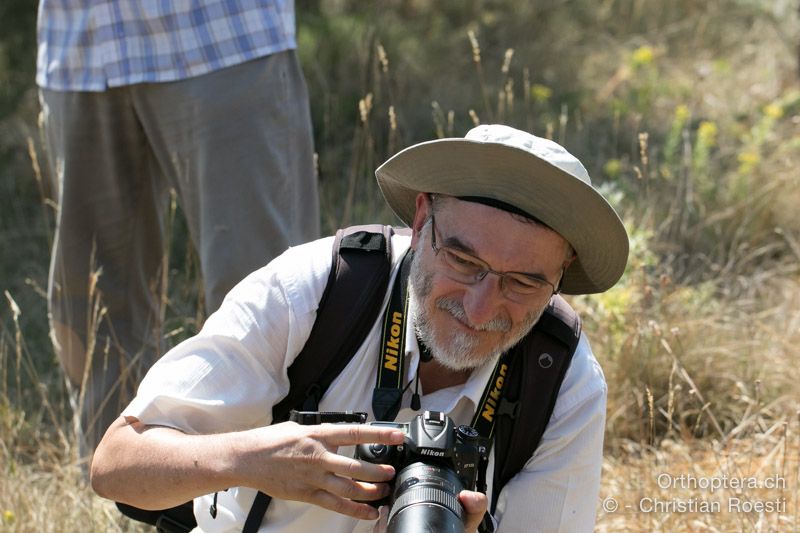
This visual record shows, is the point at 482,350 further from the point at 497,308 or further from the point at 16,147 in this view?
the point at 16,147

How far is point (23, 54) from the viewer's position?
16.9ft

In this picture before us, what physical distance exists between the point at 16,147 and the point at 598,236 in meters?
4.37

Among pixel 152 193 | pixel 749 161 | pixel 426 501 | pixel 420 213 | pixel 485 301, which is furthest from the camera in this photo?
pixel 749 161

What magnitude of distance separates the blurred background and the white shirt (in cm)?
65

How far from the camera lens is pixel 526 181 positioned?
2.03 metres

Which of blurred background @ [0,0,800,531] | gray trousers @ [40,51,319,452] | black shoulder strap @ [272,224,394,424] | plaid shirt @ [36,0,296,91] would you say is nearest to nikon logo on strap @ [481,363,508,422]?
black shoulder strap @ [272,224,394,424]

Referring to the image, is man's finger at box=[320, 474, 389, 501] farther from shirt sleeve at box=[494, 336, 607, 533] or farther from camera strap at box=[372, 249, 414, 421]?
shirt sleeve at box=[494, 336, 607, 533]

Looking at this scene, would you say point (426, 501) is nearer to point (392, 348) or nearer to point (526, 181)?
point (392, 348)

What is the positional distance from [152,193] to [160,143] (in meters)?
0.27

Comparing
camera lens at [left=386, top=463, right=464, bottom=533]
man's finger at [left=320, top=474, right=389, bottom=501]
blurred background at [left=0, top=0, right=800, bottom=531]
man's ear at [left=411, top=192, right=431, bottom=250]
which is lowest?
blurred background at [left=0, top=0, right=800, bottom=531]

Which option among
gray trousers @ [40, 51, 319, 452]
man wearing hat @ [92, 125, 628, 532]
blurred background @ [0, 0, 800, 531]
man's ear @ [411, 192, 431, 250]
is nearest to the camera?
man wearing hat @ [92, 125, 628, 532]

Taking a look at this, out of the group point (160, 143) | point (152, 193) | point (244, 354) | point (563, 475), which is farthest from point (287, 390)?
point (152, 193)

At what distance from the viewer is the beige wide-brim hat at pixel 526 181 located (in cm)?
201

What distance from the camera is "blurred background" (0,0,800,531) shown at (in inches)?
127
